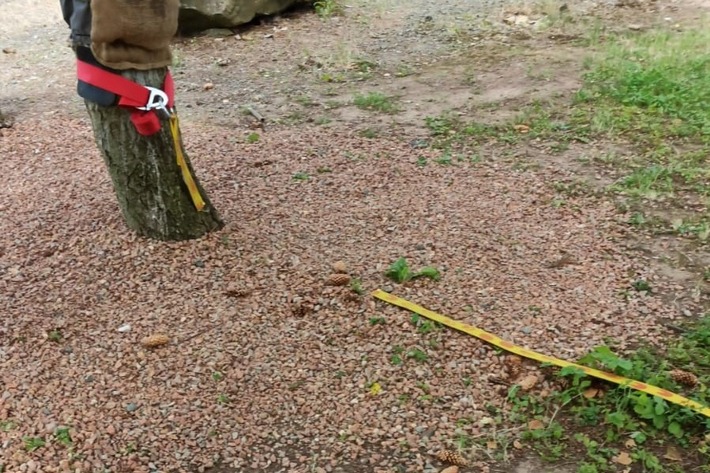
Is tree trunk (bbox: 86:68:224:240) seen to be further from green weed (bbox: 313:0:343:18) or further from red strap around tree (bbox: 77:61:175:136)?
green weed (bbox: 313:0:343:18)

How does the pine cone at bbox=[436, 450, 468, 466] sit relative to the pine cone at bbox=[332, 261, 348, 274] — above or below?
below

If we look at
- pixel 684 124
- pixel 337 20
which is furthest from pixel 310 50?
pixel 684 124

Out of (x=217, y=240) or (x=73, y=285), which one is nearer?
(x=73, y=285)

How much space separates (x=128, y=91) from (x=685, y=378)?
2371mm

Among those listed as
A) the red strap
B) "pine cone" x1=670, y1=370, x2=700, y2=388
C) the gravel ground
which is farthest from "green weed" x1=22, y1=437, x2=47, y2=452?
"pine cone" x1=670, y1=370, x2=700, y2=388

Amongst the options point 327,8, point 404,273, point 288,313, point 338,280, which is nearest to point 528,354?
point 404,273

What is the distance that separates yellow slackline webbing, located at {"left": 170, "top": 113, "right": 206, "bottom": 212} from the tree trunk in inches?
0.7

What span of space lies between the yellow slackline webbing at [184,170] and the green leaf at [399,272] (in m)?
0.90

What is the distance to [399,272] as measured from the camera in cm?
306

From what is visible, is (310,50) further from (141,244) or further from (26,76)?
(141,244)

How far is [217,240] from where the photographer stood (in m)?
3.18

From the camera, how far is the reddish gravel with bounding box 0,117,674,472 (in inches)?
93.0

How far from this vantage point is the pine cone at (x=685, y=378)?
8.25 ft

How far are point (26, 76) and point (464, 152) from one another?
14.0 ft
